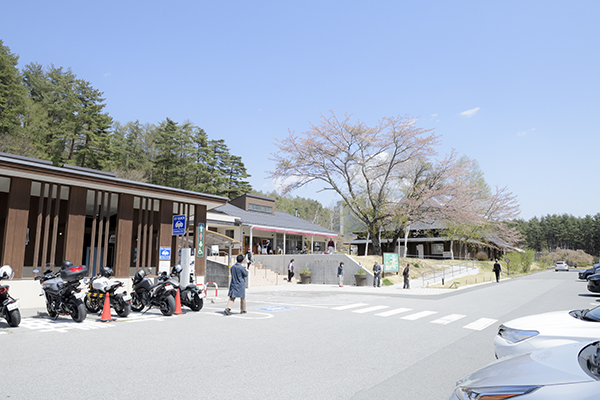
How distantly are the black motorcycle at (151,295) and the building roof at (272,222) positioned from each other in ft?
72.4

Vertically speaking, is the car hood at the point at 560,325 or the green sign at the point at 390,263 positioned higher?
the green sign at the point at 390,263

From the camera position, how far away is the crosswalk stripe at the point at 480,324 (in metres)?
9.40

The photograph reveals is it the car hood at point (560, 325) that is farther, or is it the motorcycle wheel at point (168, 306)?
the motorcycle wheel at point (168, 306)

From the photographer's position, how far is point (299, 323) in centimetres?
978

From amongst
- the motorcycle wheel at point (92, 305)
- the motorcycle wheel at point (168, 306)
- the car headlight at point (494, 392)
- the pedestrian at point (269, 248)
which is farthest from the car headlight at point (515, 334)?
the pedestrian at point (269, 248)

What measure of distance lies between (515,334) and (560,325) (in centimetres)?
59

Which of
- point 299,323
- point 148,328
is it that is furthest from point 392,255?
point 148,328

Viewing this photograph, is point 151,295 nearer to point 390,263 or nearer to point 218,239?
point 218,239

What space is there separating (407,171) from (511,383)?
30.0 m

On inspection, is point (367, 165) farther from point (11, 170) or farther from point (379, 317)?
point (11, 170)

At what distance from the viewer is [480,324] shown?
→ 9961 mm

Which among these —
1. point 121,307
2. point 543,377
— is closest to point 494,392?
point 543,377

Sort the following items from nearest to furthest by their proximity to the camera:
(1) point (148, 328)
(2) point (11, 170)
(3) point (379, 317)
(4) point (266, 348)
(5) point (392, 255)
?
(4) point (266, 348), (1) point (148, 328), (3) point (379, 317), (2) point (11, 170), (5) point (392, 255)

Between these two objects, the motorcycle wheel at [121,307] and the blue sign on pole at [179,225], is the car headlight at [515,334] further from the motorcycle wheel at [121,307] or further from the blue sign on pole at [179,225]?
the blue sign on pole at [179,225]
